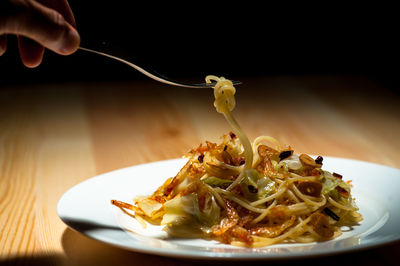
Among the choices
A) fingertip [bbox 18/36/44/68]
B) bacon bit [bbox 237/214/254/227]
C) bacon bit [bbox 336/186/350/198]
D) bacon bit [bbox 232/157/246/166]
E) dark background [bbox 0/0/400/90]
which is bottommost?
bacon bit [bbox 237/214/254/227]

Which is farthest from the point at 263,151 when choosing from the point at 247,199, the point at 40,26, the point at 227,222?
the point at 40,26

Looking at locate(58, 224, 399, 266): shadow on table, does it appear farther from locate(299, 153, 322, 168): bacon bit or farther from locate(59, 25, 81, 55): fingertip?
locate(59, 25, 81, 55): fingertip

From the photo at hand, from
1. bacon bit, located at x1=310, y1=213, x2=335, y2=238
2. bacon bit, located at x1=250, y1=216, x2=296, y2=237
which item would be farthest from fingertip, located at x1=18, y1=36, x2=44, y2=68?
bacon bit, located at x1=310, y1=213, x2=335, y2=238

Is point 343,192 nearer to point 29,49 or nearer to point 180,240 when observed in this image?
point 180,240

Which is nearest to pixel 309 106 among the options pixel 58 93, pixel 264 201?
pixel 58 93

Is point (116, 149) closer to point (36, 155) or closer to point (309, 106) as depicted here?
point (36, 155)

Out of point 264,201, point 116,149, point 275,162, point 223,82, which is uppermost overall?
point 116,149

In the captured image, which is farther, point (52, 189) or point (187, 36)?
point (187, 36)
